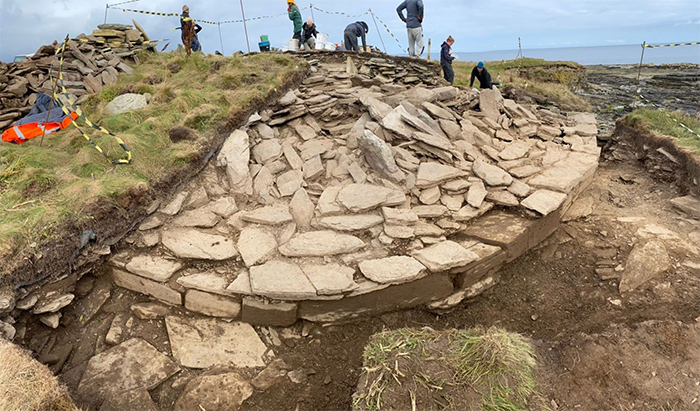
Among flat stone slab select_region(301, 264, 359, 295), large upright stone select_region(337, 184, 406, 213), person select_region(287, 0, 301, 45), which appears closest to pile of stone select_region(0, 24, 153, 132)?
person select_region(287, 0, 301, 45)

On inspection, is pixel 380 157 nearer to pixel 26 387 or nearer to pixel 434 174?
pixel 434 174

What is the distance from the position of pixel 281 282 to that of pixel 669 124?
1054 cm

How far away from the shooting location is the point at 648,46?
1291 cm

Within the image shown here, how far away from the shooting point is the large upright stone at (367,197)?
6012 millimetres

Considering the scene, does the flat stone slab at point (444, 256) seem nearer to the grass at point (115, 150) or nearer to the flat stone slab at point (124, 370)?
the flat stone slab at point (124, 370)

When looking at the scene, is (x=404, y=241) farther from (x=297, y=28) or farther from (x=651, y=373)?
(x=297, y=28)

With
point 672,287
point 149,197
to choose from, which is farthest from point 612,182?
point 149,197

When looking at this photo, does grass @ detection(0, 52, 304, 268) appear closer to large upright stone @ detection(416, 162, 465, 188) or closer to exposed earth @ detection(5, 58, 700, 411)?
exposed earth @ detection(5, 58, 700, 411)

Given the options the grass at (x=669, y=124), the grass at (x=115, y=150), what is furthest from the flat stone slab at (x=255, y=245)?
the grass at (x=669, y=124)

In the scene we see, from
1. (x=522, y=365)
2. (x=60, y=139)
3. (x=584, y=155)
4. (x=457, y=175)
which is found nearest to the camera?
(x=522, y=365)

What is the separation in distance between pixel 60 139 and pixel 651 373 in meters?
9.84

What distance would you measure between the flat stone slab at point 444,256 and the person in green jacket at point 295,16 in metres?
10.9

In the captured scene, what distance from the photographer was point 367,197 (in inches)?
242

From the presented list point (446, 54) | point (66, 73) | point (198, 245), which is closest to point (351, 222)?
point (198, 245)
